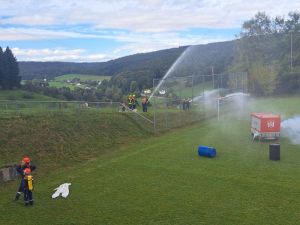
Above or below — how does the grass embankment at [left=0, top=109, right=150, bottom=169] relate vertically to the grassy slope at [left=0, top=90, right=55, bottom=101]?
below

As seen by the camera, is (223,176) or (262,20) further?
(262,20)

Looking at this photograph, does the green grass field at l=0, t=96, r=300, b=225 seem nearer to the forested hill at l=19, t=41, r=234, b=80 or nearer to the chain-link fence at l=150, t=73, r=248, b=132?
the chain-link fence at l=150, t=73, r=248, b=132

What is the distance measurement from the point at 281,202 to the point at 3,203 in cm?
1234

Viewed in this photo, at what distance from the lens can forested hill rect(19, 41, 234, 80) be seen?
74.6 metres

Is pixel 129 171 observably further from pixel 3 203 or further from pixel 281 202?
pixel 281 202

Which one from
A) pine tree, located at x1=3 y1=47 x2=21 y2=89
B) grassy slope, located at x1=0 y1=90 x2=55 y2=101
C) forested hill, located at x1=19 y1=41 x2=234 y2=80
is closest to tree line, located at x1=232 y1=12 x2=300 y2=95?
forested hill, located at x1=19 y1=41 x2=234 y2=80

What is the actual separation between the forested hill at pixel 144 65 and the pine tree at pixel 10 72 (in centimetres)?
1153

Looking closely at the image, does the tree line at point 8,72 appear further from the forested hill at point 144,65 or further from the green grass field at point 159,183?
the green grass field at point 159,183

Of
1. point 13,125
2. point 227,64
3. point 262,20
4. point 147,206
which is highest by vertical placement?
point 262,20

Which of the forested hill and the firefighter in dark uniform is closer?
the firefighter in dark uniform

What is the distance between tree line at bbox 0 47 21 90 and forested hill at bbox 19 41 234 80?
11.9m

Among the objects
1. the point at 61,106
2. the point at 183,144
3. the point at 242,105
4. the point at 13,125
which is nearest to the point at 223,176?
the point at 183,144

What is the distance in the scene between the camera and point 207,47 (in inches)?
3442

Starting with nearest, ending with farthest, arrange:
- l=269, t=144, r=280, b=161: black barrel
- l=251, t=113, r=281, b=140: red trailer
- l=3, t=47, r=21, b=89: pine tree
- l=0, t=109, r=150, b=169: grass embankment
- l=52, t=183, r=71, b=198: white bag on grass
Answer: l=52, t=183, r=71, b=198: white bag on grass < l=269, t=144, r=280, b=161: black barrel < l=0, t=109, r=150, b=169: grass embankment < l=251, t=113, r=281, b=140: red trailer < l=3, t=47, r=21, b=89: pine tree
